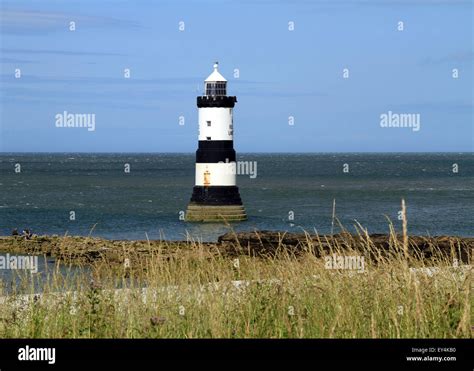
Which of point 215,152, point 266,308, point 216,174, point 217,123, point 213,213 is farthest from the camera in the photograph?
point 213,213

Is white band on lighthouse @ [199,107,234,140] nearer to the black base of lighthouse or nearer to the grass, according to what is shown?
the black base of lighthouse

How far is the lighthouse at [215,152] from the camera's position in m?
41.5

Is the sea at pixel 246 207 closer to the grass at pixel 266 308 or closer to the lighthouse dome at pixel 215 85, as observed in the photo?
the lighthouse dome at pixel 215 85

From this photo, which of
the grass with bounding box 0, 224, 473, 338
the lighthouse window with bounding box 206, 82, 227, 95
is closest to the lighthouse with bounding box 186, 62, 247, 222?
the lighthouse window with bounding box 206, 82, 227, 95

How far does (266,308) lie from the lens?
832cm

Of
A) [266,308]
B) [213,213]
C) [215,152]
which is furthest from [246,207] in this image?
[266,308]

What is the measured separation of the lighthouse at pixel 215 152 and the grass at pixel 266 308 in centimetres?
3186

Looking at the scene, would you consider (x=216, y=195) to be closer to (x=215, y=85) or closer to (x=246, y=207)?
(x=215, y=85)

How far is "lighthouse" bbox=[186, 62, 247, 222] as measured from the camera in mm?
41531

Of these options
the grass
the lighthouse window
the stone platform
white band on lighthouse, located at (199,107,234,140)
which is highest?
the lighthouse window

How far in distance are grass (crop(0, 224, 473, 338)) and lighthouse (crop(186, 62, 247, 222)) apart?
31862mm

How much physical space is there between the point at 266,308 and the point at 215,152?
33.8 meters

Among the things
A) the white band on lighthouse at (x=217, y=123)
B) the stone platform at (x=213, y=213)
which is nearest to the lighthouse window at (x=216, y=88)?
the white band on lighthouse at (x=217, y=123)
